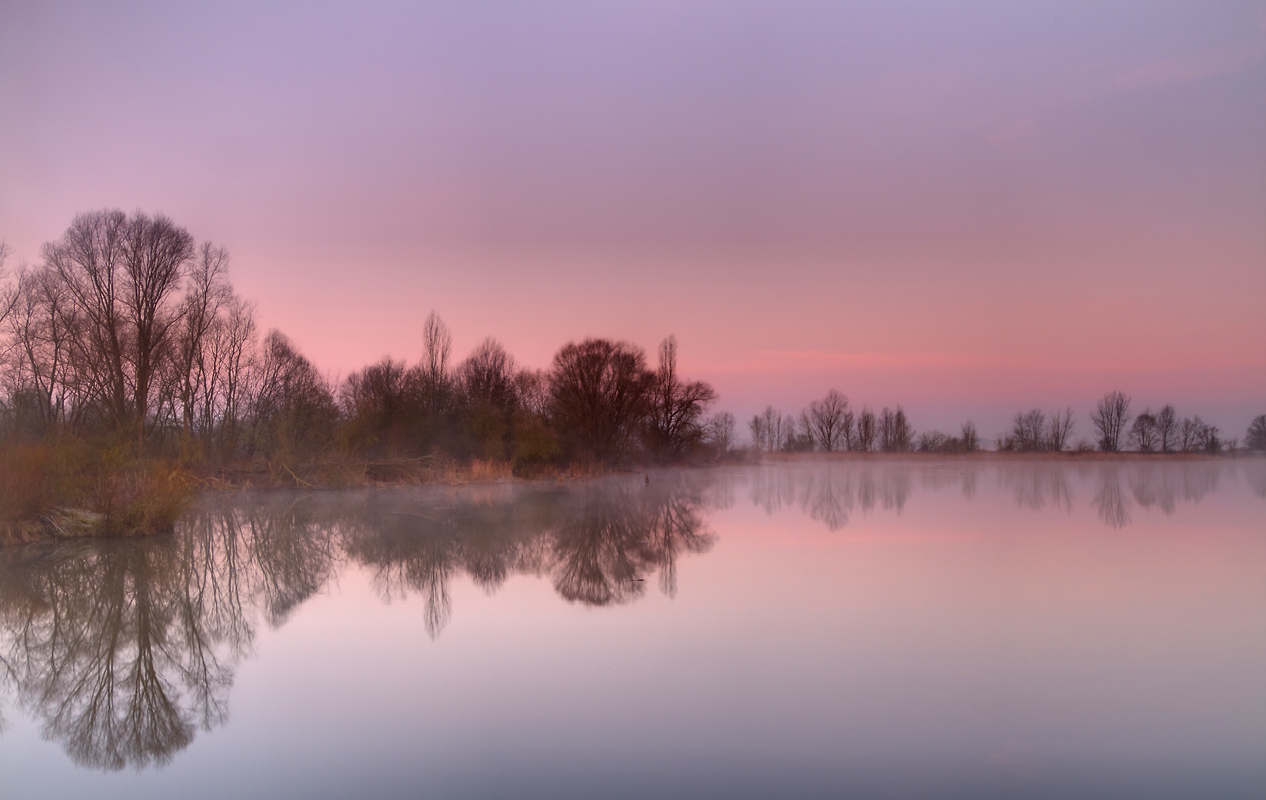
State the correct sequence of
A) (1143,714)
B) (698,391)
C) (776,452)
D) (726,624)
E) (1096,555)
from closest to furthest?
(1143,714)
(726,624)
(1096,555)
(698,391)
(776,452)

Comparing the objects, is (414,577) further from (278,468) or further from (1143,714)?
(278,468)

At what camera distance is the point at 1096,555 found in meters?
10.3

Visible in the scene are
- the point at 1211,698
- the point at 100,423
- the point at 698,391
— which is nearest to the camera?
the point at 1211,698

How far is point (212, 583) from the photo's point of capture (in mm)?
8719

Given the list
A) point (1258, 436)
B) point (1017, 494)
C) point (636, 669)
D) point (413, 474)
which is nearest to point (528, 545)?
point (636, 669)

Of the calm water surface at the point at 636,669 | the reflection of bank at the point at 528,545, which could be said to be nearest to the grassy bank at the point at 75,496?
the calm water surface at the point at 636,669

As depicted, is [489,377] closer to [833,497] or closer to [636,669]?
[833,497]

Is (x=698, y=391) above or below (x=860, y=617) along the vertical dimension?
above

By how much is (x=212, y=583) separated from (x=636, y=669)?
5.70 m

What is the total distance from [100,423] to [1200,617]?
76.1ft

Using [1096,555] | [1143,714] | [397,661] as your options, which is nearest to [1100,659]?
[1143,714]

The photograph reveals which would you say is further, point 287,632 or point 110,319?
point 110,319

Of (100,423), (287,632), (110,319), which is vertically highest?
(110,319)

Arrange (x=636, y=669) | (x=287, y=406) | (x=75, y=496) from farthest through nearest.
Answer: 1. (x=287, y=406)
2. (x=75, y=496)
3. (x=636, y=669)
